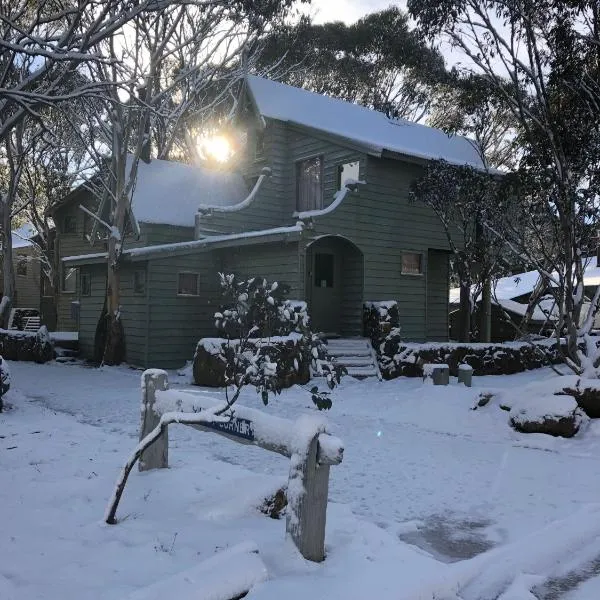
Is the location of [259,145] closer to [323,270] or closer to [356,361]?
[323,270]

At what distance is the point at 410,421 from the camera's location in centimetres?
1062

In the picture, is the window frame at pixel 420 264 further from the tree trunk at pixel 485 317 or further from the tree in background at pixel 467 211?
the tree trunk at pixel 485 317

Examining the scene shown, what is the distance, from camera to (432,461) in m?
7.80

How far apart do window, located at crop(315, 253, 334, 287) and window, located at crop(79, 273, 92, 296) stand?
9.09m

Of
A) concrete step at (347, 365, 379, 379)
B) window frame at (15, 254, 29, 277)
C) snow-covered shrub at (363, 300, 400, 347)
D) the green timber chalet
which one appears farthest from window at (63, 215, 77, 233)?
concrete step at (347, 365, 379, 379)

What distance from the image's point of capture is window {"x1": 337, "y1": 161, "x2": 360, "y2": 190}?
19.4m

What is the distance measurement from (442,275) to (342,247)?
5.10 meters

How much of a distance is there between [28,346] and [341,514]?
60.7ft

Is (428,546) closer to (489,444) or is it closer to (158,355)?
(489,444)

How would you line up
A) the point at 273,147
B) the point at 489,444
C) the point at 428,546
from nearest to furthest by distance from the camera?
the point at 428,546, the point at 489,444, the point at 273,147

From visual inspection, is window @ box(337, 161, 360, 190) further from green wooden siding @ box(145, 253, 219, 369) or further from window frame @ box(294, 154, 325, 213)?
green wooden siding @ box(145, 253, 219, 369)

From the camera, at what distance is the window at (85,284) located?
22.6 meters

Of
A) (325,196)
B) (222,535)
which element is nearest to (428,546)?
(222,535)

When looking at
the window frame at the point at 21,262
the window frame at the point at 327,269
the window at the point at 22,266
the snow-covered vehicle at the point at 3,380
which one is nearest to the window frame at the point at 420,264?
the window frame at the point at 327,269
